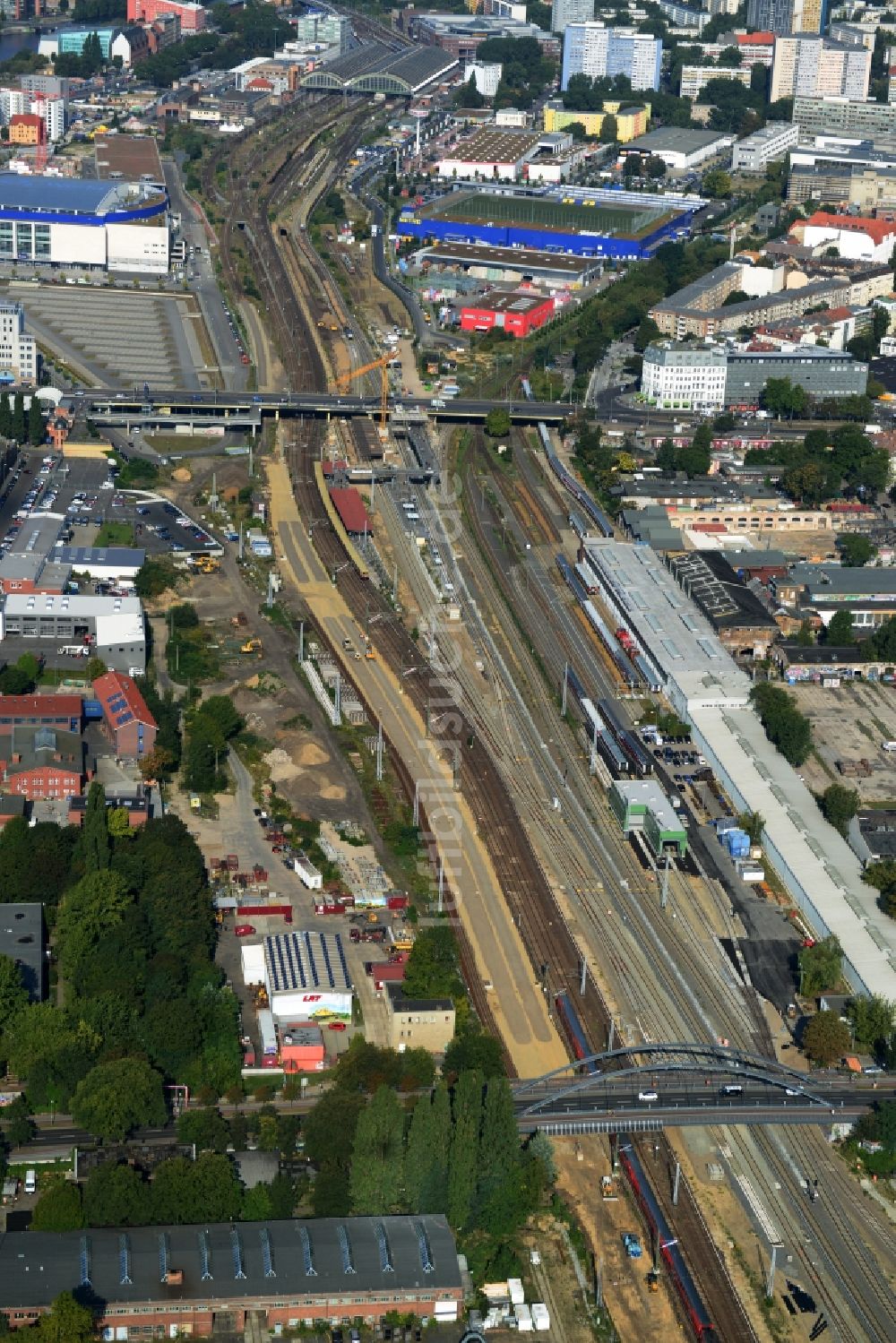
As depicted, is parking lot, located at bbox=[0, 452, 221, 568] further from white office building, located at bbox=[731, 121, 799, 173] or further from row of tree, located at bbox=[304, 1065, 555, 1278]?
white office building, located at bbox=[731, 121, 799, 173]

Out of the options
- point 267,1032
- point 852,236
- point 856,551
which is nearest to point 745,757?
point 856,551

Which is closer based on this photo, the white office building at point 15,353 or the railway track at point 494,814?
the railway track at point 494,814

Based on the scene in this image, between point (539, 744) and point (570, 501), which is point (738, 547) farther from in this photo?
point (539, 744)

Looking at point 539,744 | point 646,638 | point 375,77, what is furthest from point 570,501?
point 375,77

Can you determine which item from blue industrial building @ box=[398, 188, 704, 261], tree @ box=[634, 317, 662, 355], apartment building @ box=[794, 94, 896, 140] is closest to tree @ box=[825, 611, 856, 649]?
tree @ box=[634, 317, 662, 355]

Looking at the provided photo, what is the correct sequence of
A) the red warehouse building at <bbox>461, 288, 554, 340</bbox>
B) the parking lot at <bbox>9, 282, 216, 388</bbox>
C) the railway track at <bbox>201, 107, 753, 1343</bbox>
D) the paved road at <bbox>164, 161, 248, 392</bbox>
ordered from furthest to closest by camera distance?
the red warehouse building at <bbox>461, 288, 554, 340</bbox>
the paved road at <bbox>164, 161, 248, 392</bbox>
the parking lot at <bbox>9, 282, 216, 388</bbox>
the railway track at <bbox>201, 107, 753, 1343</bbox>

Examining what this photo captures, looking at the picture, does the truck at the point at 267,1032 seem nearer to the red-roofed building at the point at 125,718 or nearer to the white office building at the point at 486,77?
the red-roofed building at the point at 125,718

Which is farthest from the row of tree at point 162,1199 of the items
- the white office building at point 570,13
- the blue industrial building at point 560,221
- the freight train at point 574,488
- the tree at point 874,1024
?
the white office building at point 570,13
